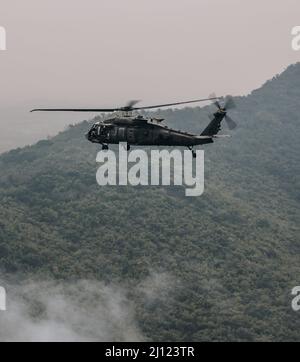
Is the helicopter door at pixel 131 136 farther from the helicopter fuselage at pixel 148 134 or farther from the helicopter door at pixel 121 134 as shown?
the helicopter door at pixel 121 134

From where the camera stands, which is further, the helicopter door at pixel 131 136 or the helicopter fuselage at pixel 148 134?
the helicopter door at pixel 131 136

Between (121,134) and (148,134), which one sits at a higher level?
(121,134)

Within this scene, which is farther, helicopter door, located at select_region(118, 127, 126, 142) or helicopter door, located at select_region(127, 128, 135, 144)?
helicopter door, located at select_region(118, 127, 126, 142)

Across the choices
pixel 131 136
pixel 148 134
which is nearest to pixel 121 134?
pixel 131 136

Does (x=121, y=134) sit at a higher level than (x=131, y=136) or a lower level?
higher

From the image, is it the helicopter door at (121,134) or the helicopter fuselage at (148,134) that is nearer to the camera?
the helicopter fuselage at (148,134)

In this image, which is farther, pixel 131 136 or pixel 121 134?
pixel 121 134

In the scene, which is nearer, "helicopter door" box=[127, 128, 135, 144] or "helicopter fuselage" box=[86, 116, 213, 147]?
"helicopter fuselage" box=[86, 116, 213, 147]

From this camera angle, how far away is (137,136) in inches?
4067

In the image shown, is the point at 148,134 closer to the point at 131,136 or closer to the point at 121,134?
the point at 131,136

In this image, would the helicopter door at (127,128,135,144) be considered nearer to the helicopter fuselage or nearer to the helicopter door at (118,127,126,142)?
the helicopter fuselage

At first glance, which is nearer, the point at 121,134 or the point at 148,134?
the point at 148,134
